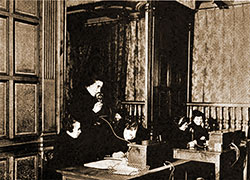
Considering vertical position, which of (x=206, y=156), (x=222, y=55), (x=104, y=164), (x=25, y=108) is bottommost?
(x=206, y=156)

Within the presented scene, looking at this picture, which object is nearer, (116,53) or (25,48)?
(25,48)

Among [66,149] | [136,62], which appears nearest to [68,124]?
[66,149]

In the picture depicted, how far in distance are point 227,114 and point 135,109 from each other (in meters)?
1.73

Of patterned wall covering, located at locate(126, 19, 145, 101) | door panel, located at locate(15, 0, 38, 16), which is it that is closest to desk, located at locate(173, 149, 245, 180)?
patterned wall covering, located at locate(126, 19, 145, 101)

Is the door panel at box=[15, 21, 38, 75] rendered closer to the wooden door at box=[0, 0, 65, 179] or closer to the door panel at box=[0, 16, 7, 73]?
the wooden door at box=[0, 0, 65, 179]

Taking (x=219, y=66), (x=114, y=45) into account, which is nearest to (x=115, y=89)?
(x=114, y=45)

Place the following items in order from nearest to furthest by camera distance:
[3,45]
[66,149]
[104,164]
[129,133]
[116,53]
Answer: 1. [3,45]
2. [104,164]
3. [66,149]
4. [129,133]
5. [116,53]

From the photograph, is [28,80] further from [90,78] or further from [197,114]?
[197,114]

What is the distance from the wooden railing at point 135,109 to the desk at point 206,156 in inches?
44.4

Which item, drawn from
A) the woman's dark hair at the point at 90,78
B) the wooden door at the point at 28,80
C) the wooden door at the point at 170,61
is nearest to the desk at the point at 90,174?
the wooden door at the point at 28,80

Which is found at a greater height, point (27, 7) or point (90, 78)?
point (27, 7)

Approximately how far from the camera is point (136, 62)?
6.18 meters

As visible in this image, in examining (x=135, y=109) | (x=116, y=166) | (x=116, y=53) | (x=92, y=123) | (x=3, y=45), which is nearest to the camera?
(x=3, y=45)

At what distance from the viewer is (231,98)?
6.26m
